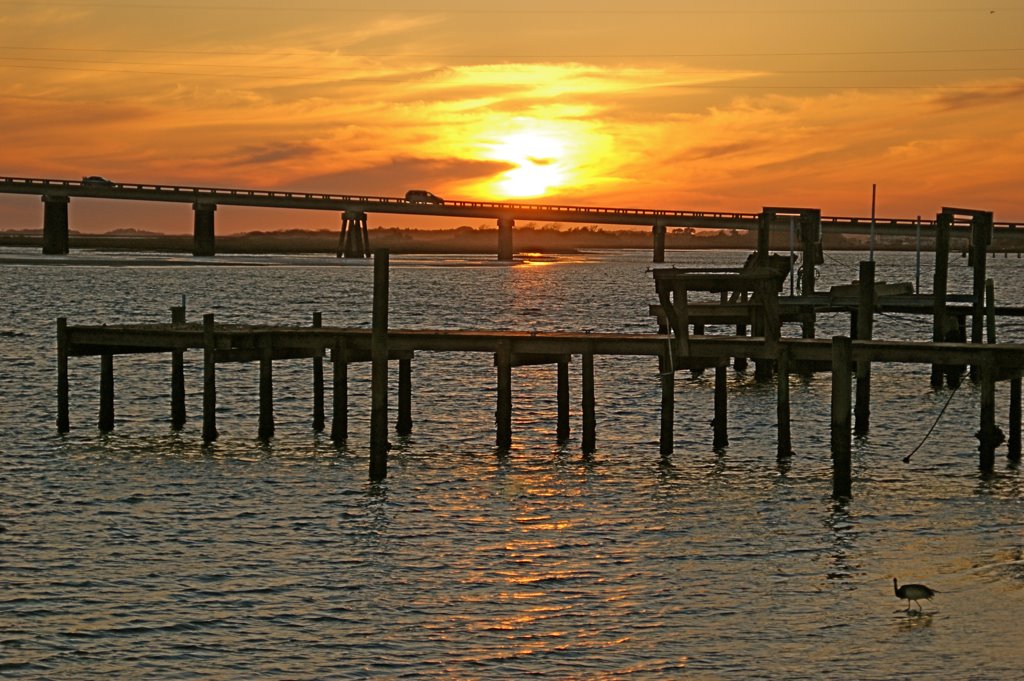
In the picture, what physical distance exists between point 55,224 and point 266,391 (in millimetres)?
160983

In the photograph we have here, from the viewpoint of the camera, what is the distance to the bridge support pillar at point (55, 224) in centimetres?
17412

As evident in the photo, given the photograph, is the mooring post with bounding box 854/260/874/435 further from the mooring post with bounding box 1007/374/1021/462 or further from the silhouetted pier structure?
the mooring post with bounding box 1007/374/1021/462

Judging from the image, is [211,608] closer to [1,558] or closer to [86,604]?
[86,604]

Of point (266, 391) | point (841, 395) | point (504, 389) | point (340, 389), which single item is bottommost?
point (266, 391)

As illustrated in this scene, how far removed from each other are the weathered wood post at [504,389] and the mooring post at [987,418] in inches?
324

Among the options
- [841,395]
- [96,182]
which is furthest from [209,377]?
[96,182]

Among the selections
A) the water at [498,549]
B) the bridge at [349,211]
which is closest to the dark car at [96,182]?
the bridge at [349,211]

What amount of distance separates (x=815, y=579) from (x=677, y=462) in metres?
9.25

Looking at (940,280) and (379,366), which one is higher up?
(940,280)

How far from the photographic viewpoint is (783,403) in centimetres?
2658

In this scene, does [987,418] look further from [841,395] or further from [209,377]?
[209,377]

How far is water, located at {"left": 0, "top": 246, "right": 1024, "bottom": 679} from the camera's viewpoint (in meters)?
15.2

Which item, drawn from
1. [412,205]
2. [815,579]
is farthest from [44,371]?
[412,205]

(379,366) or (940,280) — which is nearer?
(379,366)
